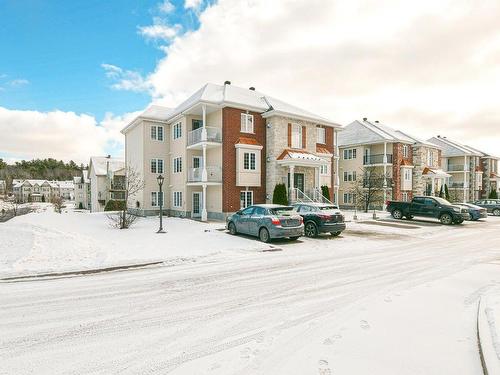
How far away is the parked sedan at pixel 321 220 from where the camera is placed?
15180 millimetres

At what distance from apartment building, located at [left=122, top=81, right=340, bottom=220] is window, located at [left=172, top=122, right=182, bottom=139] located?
0.11ft

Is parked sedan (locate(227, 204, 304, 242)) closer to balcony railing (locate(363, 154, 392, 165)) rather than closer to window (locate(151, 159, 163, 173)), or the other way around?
window (locate(151, 159, 163, 173))

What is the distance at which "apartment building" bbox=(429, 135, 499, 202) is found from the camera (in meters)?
46.6

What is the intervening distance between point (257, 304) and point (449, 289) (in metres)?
4.31

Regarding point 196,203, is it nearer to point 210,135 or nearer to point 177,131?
point 210,135

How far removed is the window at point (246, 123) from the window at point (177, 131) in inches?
221

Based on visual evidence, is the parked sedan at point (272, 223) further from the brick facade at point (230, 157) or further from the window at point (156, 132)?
the window at point (156, 132)

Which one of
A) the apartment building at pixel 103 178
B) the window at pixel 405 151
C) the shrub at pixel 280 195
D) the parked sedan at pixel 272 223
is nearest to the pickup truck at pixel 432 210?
the shrub at pixel 280 195

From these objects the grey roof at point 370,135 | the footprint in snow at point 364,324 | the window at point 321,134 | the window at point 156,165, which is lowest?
the footprint in snow at point 364,324

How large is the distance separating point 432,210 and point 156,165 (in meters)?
22.4

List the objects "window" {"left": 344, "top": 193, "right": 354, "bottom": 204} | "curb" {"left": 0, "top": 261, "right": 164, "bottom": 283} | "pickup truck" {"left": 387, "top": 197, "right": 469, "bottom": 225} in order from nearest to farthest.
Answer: "curb" {"left": 0, "top": 261, "right": 164, "bottom": 283} < "pickup truck" {"left": 387, "top": 197, "right": 469, "bottom": 225} < "window" {"left": 344, "top": 193, "right": 354, "bottom": 204}

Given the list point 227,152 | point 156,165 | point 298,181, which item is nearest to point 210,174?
point 227,152

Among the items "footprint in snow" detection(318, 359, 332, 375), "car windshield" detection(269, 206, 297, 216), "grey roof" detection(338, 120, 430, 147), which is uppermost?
"grey roof" detection(338, 120, 430, 147)

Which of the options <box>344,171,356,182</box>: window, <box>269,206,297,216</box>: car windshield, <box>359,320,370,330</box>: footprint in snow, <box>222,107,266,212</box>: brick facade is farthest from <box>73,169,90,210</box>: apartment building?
<box>359,320,370,330</box>: footprint in snow
